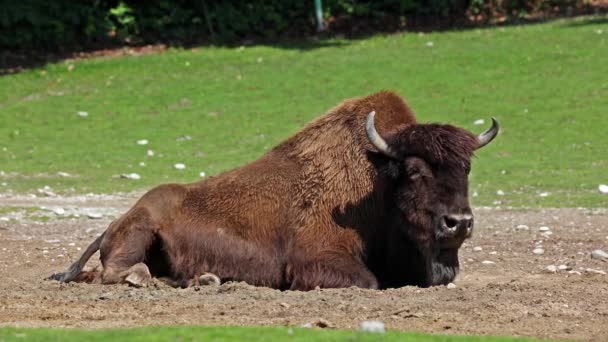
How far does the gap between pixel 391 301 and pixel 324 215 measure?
1.66 meters

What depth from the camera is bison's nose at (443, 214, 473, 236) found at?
32.7 feet

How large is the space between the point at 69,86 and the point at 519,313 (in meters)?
21.9

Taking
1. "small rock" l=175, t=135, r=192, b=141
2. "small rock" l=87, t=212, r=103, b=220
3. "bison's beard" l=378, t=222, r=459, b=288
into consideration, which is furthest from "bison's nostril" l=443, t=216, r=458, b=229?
"small rock" l=175, t=135, r=192, b=141

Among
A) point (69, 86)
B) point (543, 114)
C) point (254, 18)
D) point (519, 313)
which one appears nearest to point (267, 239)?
point (519, 313)

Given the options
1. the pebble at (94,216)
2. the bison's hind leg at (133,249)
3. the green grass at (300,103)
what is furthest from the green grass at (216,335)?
the green grass at (300,103)

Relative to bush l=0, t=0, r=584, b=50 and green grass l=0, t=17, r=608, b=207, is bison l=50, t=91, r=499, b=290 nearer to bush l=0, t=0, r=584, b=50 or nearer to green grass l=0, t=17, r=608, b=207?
green grass l=0, t=17, r=608, b=207

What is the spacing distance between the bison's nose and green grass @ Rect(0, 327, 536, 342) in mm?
2373

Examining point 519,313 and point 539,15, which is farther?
point 539,15

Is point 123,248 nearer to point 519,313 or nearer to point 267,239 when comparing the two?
point 267,239

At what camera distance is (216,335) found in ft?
24.5

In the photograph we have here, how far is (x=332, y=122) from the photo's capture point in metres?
11.2

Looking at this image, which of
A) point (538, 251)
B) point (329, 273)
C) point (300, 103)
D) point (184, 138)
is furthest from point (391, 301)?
point (300, 103)

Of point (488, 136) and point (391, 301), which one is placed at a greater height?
point (488, 136)

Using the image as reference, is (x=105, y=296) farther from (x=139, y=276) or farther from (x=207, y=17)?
Result: (x=207, y=17)
